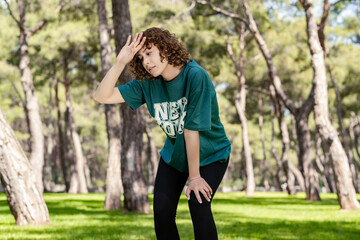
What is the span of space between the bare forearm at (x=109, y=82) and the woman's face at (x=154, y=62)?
Answer: 22 cm

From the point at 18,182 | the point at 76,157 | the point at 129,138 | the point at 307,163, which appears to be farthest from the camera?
the point at 76,157

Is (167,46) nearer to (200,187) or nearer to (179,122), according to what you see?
(179,122)

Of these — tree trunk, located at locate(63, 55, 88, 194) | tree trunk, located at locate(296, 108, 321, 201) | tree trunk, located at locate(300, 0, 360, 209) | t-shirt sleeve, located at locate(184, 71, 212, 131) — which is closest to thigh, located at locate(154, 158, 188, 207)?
t-shirt sleeve, located at locate(184, 71, 212, 131)

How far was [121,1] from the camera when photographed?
451 inches

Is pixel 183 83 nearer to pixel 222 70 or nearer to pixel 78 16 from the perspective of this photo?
pixel 78 16

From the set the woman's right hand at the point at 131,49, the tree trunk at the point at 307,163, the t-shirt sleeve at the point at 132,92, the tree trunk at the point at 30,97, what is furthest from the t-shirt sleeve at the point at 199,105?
the tree trunk at the point at 30,97

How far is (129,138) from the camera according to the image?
1137cm

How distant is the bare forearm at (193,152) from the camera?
3117mm

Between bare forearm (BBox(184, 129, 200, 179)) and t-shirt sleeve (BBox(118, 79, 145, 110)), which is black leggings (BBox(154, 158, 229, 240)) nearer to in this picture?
bare forearm (BBox(184, 129, 200, 179))

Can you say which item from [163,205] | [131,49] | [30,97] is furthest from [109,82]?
[30,97]

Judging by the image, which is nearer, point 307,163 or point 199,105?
point 199,105

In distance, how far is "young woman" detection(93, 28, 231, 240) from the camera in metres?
3.13

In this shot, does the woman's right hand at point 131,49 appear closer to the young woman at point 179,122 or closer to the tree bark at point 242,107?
the young woman at point 179,122

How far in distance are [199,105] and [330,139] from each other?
9510 millimetres
